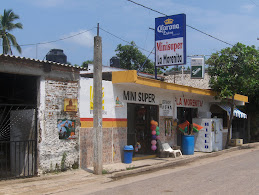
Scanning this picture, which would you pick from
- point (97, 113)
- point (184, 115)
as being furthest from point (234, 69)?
Answer: point (97, 113)

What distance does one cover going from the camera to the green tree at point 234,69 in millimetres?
18297

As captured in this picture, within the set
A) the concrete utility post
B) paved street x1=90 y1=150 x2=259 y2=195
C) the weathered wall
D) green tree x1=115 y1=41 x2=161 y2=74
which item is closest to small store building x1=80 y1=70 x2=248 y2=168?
the weathered wall

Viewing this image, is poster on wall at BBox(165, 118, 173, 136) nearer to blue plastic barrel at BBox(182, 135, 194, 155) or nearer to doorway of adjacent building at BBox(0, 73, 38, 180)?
blue plastic barrel at BBox(182, 135, 194, 155)

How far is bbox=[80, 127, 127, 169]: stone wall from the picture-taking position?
1153cm

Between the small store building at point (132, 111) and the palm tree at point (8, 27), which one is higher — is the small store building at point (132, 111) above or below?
below

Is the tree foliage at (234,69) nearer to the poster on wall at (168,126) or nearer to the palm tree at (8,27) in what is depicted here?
the poster on wall at (168,126)

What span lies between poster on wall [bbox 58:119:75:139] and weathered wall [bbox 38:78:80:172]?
108mm

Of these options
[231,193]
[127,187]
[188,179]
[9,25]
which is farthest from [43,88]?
[9,25]

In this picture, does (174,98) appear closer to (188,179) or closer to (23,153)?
(188,179)

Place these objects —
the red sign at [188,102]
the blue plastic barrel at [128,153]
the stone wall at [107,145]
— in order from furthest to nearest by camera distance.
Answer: the red sign at [188,102] < the blue plastic barrel at [128,153] < the stone wall at [107,145]

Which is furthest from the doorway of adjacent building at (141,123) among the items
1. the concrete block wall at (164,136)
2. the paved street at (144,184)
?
the paved street at (144,184)

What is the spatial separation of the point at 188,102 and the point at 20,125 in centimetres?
1054

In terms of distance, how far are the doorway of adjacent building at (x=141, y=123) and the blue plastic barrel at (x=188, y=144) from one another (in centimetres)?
205

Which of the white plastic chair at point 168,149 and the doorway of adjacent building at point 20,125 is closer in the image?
the doorway of adjacent building at point 20,125
